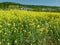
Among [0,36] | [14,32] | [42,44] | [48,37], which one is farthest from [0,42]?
[48,37]

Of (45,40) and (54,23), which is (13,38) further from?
(54,23)

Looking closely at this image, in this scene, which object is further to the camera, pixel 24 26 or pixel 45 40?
pixel 24 26

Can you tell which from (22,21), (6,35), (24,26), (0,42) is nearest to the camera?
(0,42)

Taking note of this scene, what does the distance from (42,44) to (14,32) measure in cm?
79

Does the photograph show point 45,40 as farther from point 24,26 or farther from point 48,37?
point 24,26

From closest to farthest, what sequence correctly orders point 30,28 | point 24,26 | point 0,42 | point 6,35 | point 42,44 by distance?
point 0,42 → point 6,35 → point 42,44 → point 30,28 → point 24,26

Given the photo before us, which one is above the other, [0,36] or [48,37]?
[0,36]

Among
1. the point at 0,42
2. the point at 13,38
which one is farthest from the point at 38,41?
the point at 0,42

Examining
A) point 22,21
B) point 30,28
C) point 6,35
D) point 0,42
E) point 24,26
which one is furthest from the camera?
point 22,21

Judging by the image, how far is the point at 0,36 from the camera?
6.14 meters

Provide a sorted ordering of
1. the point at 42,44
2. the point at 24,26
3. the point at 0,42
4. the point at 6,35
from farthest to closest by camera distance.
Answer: the point at 24,26 < the point at 42,44 < the point at 6,35 < the point at 0,42

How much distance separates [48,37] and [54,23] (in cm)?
125

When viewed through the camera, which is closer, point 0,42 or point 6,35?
point 0,42

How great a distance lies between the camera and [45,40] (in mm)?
6953
